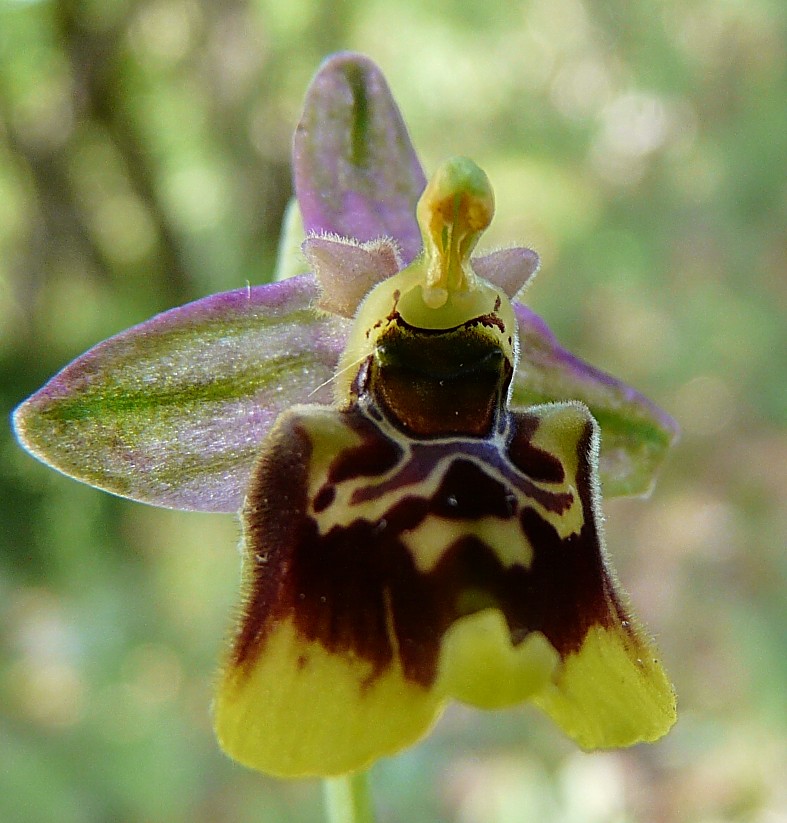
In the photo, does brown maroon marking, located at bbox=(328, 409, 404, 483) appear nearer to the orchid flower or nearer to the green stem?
the orchid flower

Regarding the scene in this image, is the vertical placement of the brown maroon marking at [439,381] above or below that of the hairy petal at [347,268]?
below

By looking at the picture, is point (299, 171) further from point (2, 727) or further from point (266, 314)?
point (2, 727)

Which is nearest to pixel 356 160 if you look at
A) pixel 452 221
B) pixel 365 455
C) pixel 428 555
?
pixel 452 221

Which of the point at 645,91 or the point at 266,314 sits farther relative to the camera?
the point at 645,91

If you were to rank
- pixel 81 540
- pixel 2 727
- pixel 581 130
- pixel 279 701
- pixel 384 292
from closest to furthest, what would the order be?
pixel 279 701 < pixel 384 292 < pixel 2 727 < pixel 81 540 < pixel 581 130

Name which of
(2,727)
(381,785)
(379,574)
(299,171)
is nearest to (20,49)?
(2,727)

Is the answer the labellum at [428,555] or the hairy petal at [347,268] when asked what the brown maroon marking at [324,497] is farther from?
the hairy petal at [347,268]

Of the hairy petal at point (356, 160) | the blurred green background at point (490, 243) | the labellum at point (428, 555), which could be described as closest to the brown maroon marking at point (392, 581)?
the labellum at point (428, 555)
